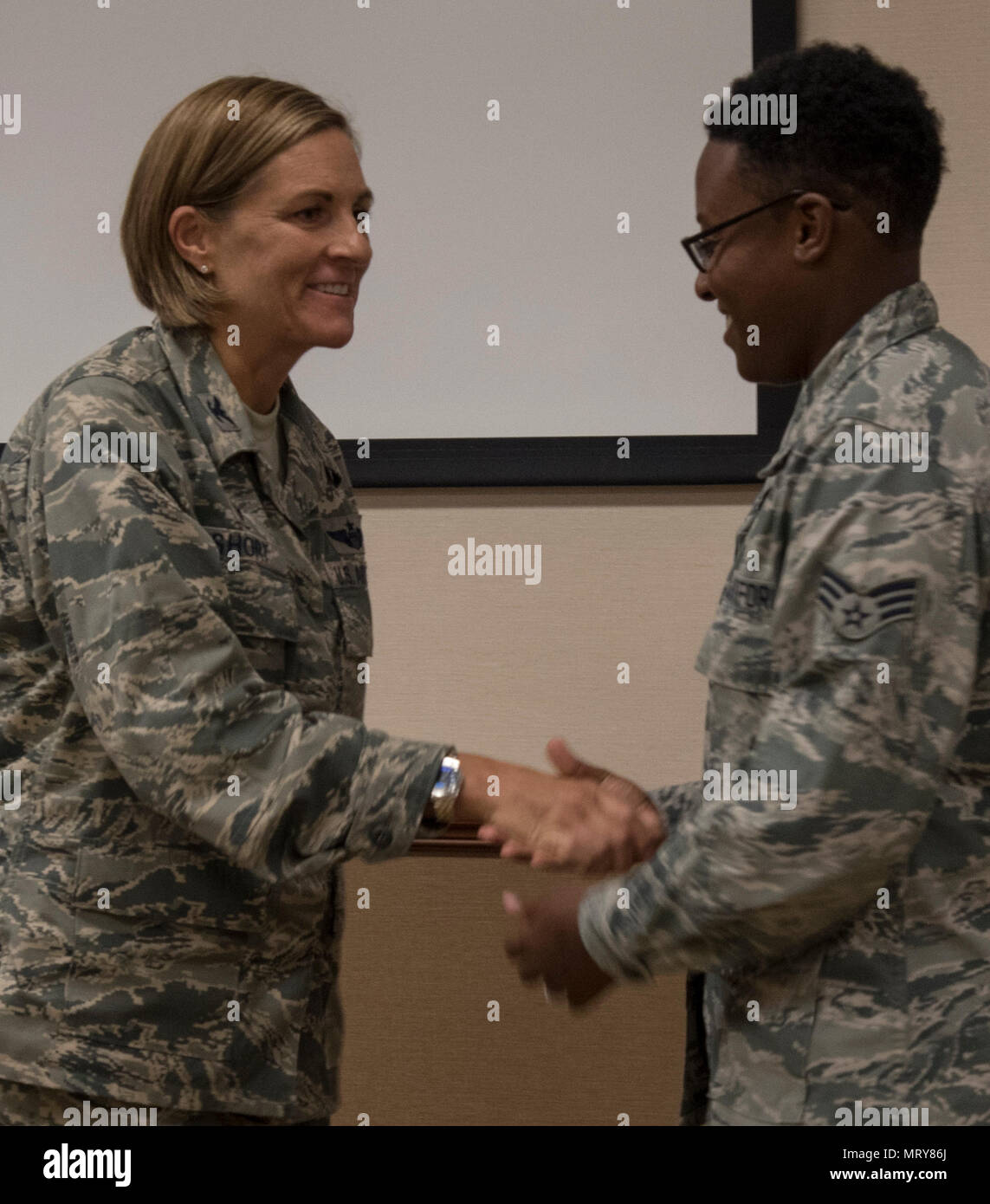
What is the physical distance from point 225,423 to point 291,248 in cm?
21

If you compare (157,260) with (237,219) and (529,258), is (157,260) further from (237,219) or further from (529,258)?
(529,258)

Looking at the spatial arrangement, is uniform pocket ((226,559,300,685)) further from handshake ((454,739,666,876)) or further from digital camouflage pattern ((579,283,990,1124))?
digital camouflage pattern ((579,283,990,1124))

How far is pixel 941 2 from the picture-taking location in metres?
2.01

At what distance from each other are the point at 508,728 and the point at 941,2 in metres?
1.28

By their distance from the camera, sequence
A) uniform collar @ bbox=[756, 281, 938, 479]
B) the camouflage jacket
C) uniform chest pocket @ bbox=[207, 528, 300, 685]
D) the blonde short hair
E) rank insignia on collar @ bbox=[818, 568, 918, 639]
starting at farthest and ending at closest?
the blonde short hair, uniform chest pocket @ bbox=[207, 528, 300, 685], the camouflage jacket, uniform collar @ bbox=[756, 281, 938, 479], rank insignia on collar @ bbox=[818, 568, 918, 639]

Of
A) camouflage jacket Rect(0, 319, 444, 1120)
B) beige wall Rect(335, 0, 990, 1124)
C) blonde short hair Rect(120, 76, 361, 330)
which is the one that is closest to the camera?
camouflage jacket Rect(0, 319, 444, 1120)

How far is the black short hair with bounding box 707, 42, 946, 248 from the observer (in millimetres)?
1102

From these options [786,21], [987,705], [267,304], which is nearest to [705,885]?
[987,705]

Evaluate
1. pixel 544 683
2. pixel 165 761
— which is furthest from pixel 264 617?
pixel 544 683

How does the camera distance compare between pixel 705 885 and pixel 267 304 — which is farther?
pixel 267 304

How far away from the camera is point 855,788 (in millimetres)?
935

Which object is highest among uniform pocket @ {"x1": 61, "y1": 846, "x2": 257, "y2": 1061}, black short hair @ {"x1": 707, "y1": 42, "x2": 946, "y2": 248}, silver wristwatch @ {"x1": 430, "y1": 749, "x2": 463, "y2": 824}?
black short hair @ {"x1": 707, "y1": 42, "x2": 946, "y2": 248}

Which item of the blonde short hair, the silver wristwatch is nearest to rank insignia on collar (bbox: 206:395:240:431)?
the blonde short hair

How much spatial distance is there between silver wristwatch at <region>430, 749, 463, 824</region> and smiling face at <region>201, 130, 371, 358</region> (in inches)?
19.3
